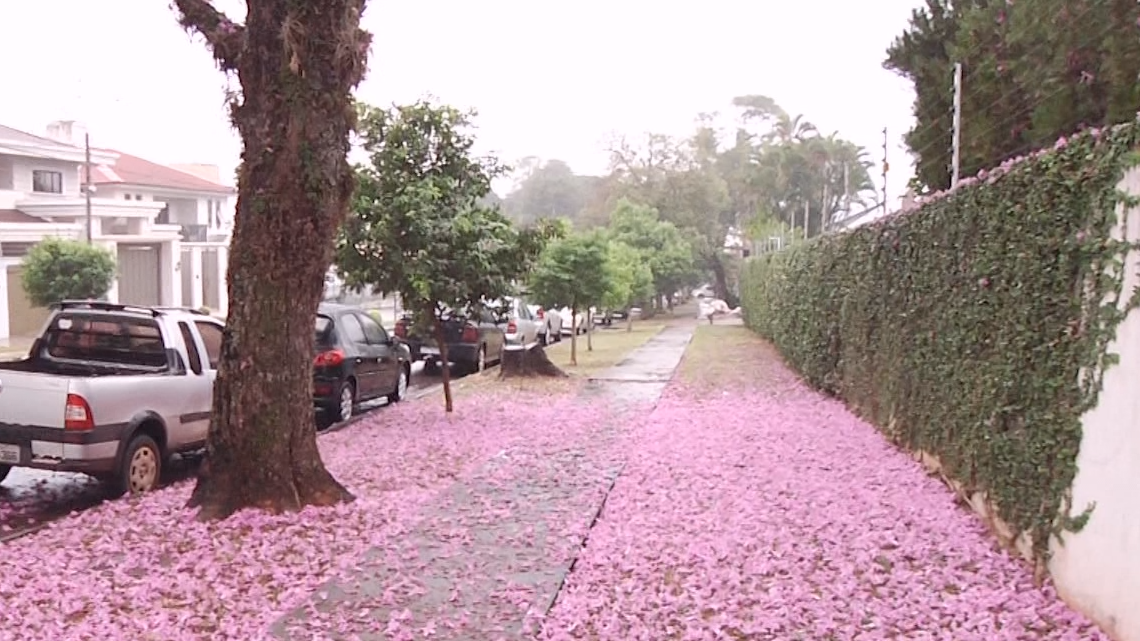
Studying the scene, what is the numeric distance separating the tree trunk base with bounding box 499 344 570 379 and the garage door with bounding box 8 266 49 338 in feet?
67.8

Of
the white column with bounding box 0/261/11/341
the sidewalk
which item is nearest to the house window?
the white column with bounding box 0/261/11/341

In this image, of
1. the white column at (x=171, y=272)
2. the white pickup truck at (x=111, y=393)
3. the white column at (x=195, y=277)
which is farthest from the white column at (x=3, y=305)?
the white pickup truck at (x=111, y=393)

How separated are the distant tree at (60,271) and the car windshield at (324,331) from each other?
1856 cm

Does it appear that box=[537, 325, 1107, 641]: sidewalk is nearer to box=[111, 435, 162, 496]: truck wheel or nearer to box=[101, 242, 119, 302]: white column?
box=[111, 435, 162, 496]: truck wheel

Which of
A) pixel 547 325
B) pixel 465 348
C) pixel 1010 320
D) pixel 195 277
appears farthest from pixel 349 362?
pixel 195 277

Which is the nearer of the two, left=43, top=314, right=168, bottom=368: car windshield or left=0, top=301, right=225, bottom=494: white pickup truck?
left=0, top=301, right=225, bottom=494: white pickup truck

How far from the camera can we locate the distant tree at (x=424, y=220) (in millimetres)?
11742

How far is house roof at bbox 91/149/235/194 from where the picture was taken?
4075 centimetres

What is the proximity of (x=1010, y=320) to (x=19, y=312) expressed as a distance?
110 ft

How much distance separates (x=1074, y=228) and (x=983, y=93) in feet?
46.0

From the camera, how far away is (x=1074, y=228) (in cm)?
520

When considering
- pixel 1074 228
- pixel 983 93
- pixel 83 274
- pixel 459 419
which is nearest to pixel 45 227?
pixel 83 274

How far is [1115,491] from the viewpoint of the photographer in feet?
14.9

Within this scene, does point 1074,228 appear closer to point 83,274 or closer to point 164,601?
point 164,601
